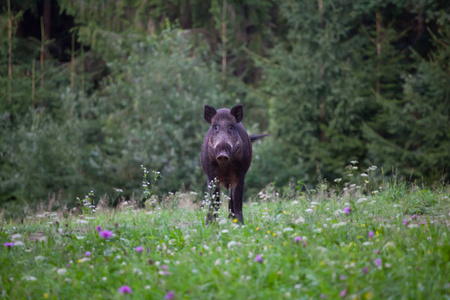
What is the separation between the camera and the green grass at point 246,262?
4.12 meters

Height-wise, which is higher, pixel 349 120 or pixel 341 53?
pixel 341 53

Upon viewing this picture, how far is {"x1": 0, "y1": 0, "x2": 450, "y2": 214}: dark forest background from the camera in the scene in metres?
21.4

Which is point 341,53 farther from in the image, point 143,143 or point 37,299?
point 37,299

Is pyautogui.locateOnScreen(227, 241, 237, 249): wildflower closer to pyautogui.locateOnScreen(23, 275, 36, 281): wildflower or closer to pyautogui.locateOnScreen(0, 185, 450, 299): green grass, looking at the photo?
pyautogui.locateOnScreen(0, 185, 450, 299): green grass

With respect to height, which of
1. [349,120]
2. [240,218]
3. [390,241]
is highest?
[390,241]

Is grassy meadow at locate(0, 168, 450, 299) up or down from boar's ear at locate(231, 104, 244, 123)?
down

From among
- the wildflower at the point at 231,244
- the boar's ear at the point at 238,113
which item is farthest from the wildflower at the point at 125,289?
the boar's ear at the point at 238,113

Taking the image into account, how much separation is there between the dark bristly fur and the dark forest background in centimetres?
1344

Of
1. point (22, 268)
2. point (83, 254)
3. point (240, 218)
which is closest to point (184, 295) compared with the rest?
point (83, 254)

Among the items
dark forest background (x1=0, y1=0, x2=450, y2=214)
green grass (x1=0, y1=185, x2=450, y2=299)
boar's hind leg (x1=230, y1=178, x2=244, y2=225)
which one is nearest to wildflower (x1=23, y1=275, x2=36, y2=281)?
green grass (x1=0, y1=185, x2=450, y2=299)

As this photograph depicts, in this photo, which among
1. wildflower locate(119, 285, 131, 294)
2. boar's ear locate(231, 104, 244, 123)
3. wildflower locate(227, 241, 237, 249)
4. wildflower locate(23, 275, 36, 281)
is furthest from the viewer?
boar's ear locate(231, 104, 244, 123)

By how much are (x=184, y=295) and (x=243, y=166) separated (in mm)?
3392

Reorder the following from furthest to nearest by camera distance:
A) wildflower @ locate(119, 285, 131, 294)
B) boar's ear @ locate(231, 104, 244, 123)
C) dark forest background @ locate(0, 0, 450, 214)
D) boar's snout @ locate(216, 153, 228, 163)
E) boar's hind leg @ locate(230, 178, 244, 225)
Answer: dark forest background @ locate(0, 0, 450, 214) < boar's ear @ locate(231, 104, 244, 123) < boar's hind leg @ locate(230, 178, 244, 225) < boar's snout @ locate(216, 153, 228, 163) < wildflower @ locate(119, 285, 131, 294)

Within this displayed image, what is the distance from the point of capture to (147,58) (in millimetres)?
24797
